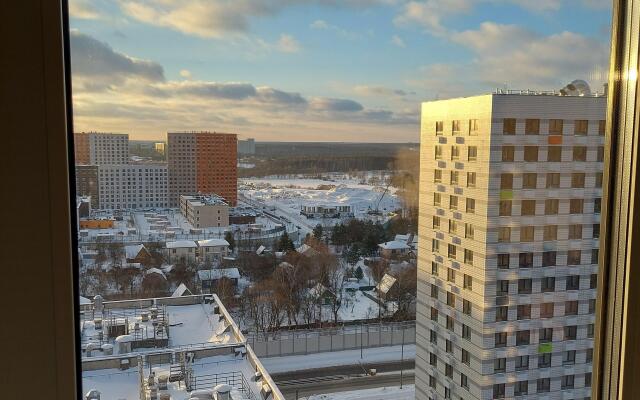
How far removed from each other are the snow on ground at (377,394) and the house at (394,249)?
0.80 ft

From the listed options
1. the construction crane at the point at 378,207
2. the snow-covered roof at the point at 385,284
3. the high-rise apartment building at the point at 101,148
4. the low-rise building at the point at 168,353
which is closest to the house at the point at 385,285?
the snow-covered roof at the point at 385,284

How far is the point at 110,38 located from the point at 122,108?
0.36ft

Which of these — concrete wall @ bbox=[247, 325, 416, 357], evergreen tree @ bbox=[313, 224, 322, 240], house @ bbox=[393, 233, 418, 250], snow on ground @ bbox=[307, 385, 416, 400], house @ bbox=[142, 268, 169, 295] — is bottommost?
snow on ground @ bbox=[307, 385, 416, 400]

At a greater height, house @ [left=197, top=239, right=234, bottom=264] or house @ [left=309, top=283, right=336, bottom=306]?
house @ [left=197, top=239, right=234, bottom=264]

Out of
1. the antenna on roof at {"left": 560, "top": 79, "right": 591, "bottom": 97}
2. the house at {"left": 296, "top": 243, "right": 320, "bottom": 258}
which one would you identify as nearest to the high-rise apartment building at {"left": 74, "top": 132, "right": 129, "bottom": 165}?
the house at {"left": 296, "top": 243, "right": 320, "bottom": 258}

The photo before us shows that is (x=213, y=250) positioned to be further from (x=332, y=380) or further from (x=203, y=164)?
(x=332, y=380)

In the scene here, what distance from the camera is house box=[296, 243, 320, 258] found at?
3.01 feet

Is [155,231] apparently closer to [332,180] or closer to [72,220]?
[72,220]

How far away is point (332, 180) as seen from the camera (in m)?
0.94

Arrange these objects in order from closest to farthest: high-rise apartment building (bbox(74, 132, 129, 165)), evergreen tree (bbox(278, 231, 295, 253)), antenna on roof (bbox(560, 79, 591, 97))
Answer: high-rise apartment building (bbox(74, 132, 129, 165)), evergreen tree (bbox(278, 231, 295, 253)), antenna on roof (bbox(560, 79, 591, 97))

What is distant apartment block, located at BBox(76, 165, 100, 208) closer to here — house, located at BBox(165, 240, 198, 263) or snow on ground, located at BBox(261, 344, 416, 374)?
house, located at BBox(165, 240, 198, 263)

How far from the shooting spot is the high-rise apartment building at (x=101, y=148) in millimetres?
799

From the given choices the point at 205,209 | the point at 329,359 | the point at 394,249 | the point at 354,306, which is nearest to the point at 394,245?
the point at 394,249

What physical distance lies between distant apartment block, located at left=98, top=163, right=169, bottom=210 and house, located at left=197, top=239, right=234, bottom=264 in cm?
9
